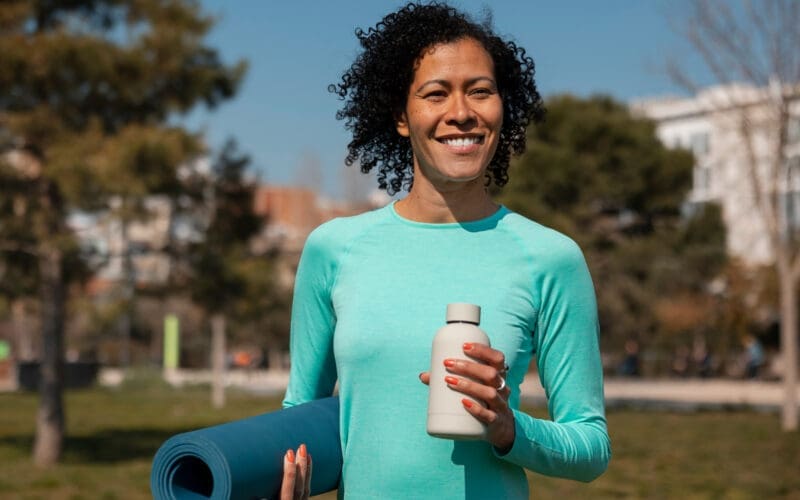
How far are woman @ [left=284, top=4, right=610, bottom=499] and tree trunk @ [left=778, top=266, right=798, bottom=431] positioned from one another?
19.1 metres

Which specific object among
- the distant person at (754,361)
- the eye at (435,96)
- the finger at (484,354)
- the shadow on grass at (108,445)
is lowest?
the distant person at (754,361)

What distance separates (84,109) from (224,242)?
2613 millimetres

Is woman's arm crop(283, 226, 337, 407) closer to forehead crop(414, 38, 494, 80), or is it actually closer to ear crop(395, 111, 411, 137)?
ear crop(395, 111, 411, 137)

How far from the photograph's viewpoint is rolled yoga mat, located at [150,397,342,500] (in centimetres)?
211

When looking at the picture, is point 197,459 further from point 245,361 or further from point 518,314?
point 245,361

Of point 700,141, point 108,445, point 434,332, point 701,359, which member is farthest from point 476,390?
point 700,141

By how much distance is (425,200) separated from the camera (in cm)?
250

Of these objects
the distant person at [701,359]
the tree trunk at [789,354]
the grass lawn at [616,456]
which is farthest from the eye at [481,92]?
the distant person at [701,359]

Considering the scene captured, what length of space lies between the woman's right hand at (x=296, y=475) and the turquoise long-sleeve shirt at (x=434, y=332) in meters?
0.14

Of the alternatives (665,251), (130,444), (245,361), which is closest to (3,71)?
(130,444)

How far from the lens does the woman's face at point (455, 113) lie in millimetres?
2436

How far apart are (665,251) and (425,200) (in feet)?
158

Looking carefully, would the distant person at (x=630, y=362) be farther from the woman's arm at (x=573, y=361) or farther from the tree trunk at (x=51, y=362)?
the woman's arm at (x=573, y=361)

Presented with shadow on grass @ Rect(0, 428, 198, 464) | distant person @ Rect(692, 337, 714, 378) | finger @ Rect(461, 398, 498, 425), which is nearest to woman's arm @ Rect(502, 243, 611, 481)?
finger @ Rect(461, 398, 498, 425)
